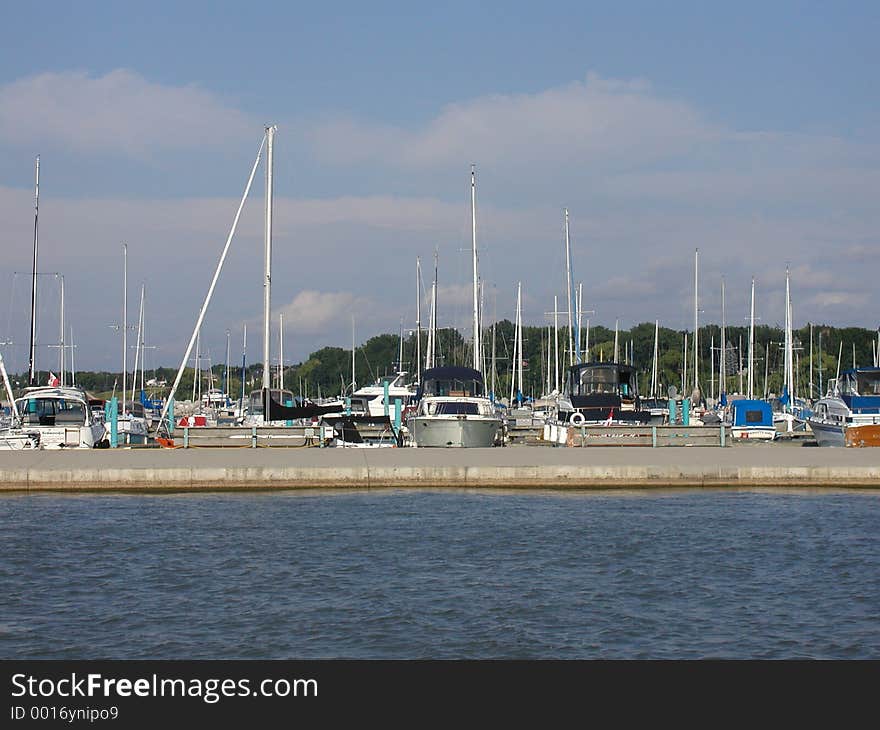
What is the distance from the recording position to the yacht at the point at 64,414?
39.3 metres

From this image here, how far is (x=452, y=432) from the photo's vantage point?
1502 inches

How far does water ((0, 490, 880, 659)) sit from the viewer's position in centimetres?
1415

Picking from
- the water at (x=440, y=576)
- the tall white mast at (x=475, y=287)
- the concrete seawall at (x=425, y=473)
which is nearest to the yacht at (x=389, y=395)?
the tall white mast at (x=475, y=287)

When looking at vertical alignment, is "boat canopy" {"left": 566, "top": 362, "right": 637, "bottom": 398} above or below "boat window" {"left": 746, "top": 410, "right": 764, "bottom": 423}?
above

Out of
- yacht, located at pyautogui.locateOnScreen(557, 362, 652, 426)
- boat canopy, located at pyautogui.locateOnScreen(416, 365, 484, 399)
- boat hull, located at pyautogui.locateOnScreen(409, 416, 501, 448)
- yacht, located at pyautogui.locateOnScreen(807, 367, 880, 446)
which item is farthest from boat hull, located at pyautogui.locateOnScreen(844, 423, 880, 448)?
boat canopy, located at pyautogui.locateOnScreen(416, 365, 484, 399)

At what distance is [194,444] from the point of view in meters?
37.7

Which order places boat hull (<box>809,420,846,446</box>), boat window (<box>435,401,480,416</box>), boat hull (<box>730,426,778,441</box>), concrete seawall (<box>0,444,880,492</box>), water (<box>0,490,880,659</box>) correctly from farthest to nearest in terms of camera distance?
1. boat hull (<box>730,426,778,441</box>)
2. boat hull (<box>809,420,846,446</box>)
3. boat window (<box>435,401,480,416</box>)
4. concrete seawall (<box>0,444,880,492</box>)
5. water (<box>0,490,880,659</box>)

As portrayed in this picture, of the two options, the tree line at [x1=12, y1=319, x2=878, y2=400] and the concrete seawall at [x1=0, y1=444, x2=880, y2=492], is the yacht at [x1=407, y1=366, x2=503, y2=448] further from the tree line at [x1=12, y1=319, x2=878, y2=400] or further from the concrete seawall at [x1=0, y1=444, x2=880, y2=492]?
the tree line at [x1=12, y1=319, x2=878, y2=400]

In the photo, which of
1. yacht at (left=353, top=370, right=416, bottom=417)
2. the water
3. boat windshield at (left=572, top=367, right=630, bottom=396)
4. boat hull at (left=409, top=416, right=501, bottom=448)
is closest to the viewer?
the water

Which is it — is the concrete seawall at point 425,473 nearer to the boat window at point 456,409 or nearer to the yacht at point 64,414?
the yacht at point 64,414

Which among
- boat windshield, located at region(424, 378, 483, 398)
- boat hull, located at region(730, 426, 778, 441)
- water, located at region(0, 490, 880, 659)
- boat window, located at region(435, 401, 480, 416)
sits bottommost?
water, located at region(0, 490, 880, 659)

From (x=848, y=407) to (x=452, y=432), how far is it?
48.0ft
